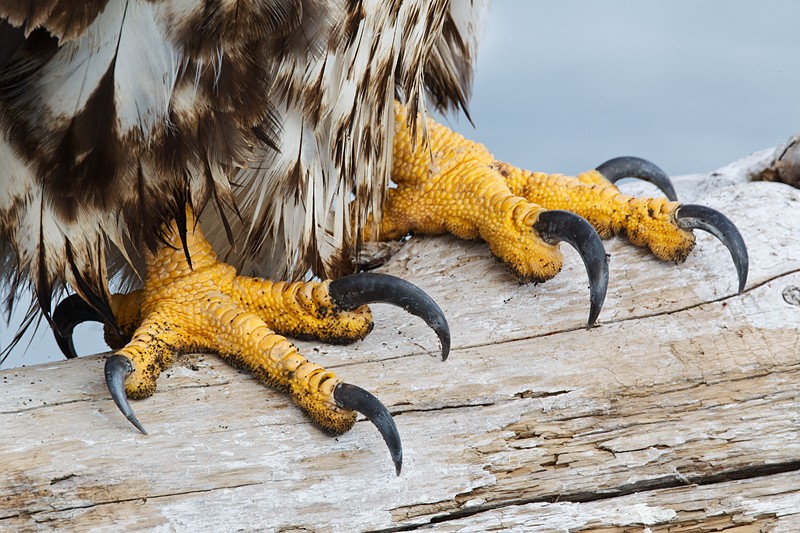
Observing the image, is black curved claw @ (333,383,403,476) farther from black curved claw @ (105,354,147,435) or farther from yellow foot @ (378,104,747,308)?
yellow foot @ (378,104,747,308)

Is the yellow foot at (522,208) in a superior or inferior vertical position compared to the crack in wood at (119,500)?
superior

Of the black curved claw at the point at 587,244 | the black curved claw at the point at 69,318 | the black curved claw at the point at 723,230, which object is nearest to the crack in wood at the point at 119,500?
the black curved claw at the point at 69,318

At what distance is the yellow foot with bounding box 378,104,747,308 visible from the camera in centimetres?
202

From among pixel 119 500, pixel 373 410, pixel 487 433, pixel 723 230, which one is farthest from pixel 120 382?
pixel 723 230

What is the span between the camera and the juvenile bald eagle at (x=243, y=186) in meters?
1.75

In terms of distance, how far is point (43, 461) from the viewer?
1.75 meters

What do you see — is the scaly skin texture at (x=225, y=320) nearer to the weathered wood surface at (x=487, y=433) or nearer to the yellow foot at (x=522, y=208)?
the weathered wood surface at (x=487, y=433)

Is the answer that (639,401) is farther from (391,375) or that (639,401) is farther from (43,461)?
(43,461)

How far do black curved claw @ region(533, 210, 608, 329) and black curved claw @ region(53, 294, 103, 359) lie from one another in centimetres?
94

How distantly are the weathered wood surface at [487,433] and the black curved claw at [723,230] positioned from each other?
0.25 feet

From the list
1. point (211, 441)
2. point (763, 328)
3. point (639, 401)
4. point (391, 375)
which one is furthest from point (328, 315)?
point (763, 328)

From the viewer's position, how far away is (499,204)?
6.93ft

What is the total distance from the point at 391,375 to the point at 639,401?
0.46 metres

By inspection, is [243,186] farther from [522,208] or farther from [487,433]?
[487,433]
